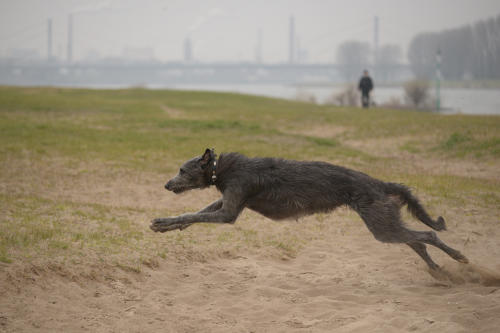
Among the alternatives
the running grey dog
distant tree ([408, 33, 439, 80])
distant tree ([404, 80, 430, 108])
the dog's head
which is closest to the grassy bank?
the dog's head

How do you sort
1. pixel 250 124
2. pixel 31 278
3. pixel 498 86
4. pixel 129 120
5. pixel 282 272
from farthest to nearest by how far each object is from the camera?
pixel 498 86 → pixel 129 120 → pixel 250 124 → pixel 282 272 → pixel 31 278

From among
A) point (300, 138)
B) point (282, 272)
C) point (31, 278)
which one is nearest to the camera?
point (31, 278)

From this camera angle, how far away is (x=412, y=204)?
731 centimetres

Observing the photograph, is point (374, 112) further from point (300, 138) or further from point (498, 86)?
point (498, 86)

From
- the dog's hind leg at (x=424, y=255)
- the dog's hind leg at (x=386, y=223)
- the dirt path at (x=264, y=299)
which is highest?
the dog's hind leg at (x=386, y=223)

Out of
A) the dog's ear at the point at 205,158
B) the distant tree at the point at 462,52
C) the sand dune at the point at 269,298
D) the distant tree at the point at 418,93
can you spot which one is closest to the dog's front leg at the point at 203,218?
the dog's ear at the point at 205,158

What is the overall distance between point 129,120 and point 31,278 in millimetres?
20951

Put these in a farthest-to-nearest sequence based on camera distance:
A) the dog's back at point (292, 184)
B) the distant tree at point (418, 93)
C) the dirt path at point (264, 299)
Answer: the distant tree at point (418, 93), the dog's back at point (292, 184), the dirt path at point (264, 299)

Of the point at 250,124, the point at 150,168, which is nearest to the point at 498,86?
the point at 250,124

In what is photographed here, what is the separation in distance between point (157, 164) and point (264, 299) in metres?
9.62

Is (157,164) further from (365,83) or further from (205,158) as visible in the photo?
(365,83)

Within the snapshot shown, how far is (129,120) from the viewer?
1065 inches

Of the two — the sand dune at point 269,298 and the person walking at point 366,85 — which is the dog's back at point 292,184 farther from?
the person walking at point 366,85

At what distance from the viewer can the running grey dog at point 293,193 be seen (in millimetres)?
6801
